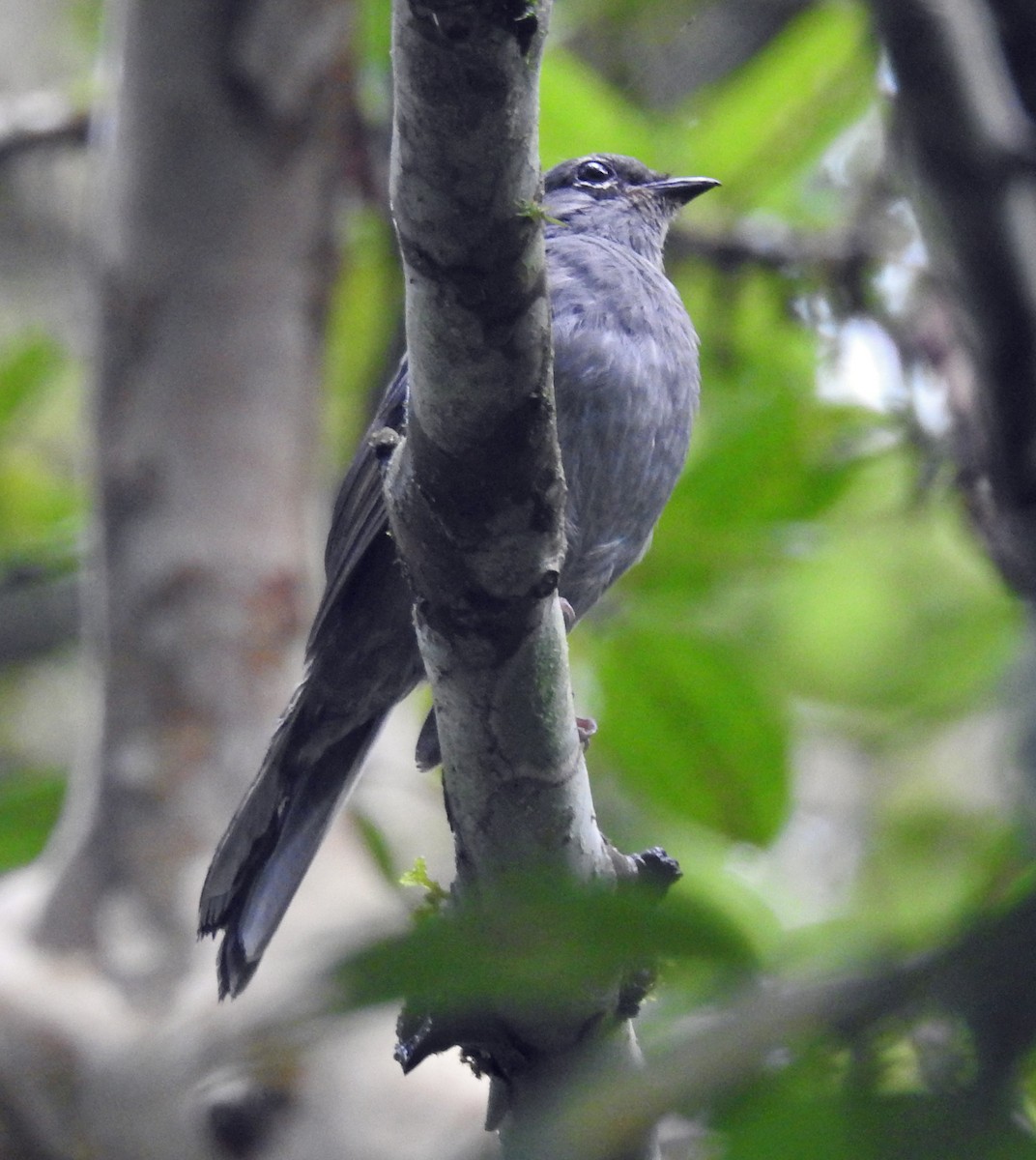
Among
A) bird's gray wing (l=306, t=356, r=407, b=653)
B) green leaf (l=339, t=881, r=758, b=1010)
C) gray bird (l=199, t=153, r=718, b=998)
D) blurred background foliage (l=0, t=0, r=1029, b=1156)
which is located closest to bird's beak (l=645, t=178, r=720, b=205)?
blurred background foliage (l=0, t=0, r=1029, b=1156)

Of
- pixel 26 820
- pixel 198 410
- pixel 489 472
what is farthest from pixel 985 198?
pixel 26 820

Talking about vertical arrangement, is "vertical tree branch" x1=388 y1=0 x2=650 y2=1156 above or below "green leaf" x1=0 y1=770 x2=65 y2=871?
above

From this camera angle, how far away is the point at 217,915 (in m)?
3.16

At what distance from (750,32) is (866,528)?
3.17 m

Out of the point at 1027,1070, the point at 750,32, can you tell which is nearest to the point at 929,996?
the point at 1027,1070

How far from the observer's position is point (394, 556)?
329cm

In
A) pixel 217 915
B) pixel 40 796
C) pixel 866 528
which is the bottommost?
pixel 40 796

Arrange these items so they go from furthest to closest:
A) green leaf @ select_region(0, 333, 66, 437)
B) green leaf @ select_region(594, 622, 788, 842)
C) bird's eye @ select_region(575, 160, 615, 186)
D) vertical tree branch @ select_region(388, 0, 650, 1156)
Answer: green leaf @ select_region(0, 333, 66, 437), bird's eye @ select_region(575, 160, 615, 186), green leaf @ select_region(594, 622, 788, 842), vertical tree branch @ select_region(388, 0, 650, 1156)

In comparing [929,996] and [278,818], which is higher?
[929,996]

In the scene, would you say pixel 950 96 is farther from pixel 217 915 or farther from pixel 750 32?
pixel 750 32

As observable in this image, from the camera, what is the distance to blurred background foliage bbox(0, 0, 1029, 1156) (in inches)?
175

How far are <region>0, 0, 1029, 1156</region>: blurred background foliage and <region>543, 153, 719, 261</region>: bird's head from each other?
14.9 inches

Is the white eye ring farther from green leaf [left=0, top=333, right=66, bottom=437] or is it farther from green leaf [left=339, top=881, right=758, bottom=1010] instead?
green leaf [left=339, top=881, right=758, bottom=1010]

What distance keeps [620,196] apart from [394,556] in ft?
6.10
